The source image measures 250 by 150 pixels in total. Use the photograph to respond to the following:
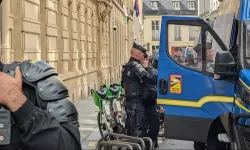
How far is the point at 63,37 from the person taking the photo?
51.8 ft

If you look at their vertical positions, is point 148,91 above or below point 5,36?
below

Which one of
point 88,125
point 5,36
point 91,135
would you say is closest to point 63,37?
point 88,125

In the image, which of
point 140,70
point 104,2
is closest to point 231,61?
point 140,70

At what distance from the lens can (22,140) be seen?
1736 mm

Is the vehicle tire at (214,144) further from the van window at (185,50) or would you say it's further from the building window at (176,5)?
the building window at (176,5)

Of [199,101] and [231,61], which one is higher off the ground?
[231,61]

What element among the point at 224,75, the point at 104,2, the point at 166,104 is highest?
the point at 104,2

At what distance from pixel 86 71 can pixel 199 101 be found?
1368 centimetres

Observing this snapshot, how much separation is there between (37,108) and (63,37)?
1419cm

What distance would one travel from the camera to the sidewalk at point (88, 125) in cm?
877

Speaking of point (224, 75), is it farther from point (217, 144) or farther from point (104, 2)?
point (104, 2)

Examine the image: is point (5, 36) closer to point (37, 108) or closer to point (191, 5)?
point (37, 108)

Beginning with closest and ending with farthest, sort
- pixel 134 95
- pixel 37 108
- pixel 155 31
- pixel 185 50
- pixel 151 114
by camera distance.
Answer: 1. pixel 37 108
2. pixel 185 50
3. pixel 134 95
4. pixel 151 114
5. pixel 155 31

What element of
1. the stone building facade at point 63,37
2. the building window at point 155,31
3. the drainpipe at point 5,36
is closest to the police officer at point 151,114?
the drainpipe at point 5,36
